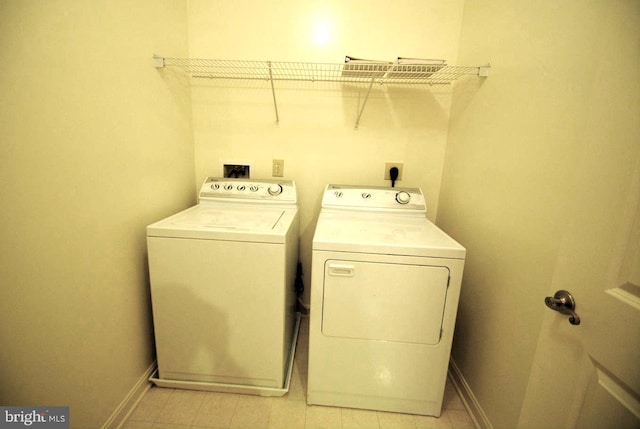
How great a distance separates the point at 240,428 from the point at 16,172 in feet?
4.34

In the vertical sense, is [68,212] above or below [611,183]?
below

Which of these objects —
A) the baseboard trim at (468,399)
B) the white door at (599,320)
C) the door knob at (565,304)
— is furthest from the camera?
the baseboard trim at (468,399)

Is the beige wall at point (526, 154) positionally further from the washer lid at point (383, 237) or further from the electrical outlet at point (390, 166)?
the electrical outlet at point (390, 166)

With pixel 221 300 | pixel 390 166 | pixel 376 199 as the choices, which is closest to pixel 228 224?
pixel 221 300

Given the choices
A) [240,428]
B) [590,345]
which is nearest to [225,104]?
[240,428]

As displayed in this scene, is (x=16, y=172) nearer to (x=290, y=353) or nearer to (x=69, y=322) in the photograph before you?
(x=69, y=322)

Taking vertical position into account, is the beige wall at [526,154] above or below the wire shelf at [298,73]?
below

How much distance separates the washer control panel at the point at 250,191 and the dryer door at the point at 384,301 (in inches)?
26.8

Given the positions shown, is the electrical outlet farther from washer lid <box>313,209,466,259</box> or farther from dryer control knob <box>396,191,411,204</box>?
washer lid <box>313,209,466,259</box>

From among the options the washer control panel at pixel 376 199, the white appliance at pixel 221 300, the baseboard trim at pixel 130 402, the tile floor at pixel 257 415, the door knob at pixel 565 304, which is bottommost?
the tile floor at pixel 257 415

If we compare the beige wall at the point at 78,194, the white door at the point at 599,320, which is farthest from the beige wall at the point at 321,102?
the white door at the point at 599,320

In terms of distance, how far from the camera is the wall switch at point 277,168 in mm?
1729

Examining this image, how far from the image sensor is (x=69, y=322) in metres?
0.89

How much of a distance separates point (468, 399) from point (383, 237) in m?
1.00
